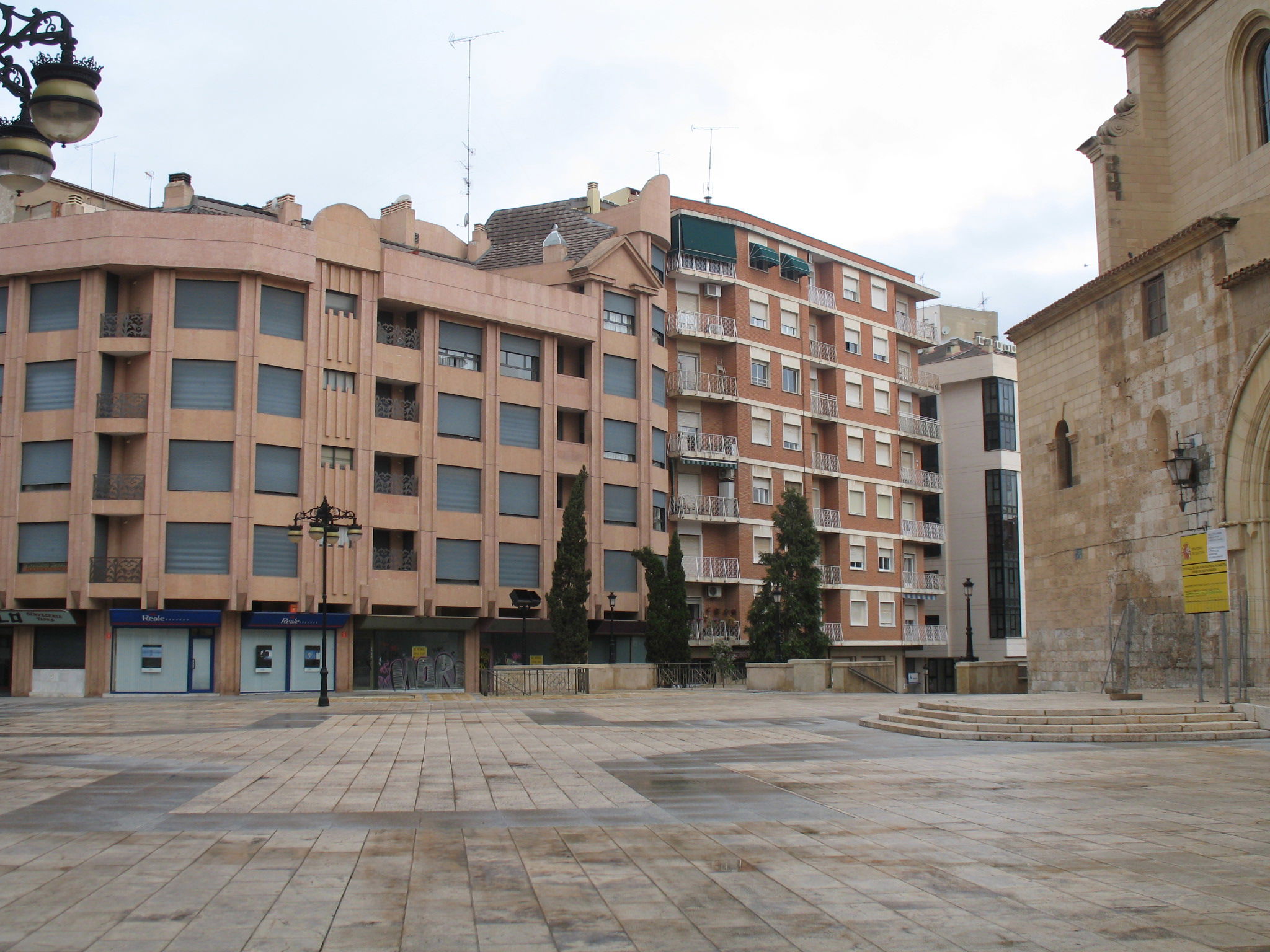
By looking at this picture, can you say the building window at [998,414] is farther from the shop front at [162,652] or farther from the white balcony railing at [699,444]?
the shop front at [162,652]

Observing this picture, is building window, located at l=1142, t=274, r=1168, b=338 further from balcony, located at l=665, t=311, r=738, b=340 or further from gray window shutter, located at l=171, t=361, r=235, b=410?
balcony, located at l=665, t=311, r=738, b=340

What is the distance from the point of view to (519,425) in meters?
41.3

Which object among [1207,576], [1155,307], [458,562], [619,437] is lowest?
[1207,576]

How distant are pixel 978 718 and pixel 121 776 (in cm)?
1182

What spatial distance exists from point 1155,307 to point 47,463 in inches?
1212

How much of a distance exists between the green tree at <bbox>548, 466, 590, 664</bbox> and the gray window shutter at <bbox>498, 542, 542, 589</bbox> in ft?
9.30

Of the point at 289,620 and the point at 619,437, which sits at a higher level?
the point at 619,437

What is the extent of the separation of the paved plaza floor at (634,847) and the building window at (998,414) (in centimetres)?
4589

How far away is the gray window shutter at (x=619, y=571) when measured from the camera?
42.6 metres

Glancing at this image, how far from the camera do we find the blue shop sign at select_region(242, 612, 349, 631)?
115 feet

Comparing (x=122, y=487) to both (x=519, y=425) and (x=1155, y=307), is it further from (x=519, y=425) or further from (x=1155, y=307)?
(x=1155, y=307)

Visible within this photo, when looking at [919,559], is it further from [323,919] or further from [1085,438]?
[323,919]

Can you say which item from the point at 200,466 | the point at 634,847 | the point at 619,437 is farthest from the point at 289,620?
the point at 634,847

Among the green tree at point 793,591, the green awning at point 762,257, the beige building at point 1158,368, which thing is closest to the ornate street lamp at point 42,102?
the beige building at point 1158,368
